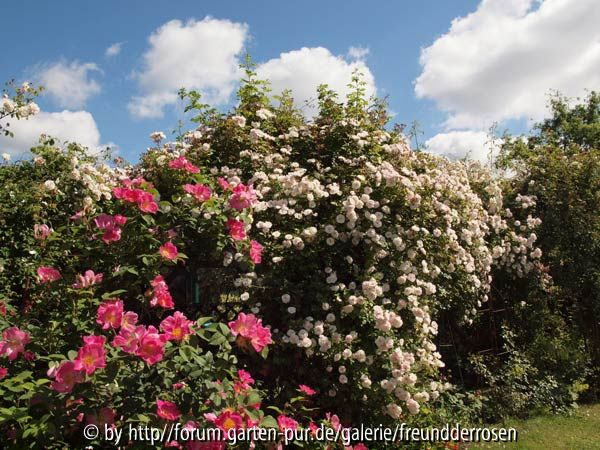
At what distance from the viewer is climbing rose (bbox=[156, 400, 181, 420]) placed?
2.12m

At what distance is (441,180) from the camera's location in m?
4.86

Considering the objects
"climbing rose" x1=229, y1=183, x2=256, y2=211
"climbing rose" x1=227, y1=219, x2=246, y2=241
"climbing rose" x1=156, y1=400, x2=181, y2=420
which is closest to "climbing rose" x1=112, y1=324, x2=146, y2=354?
"climbing rose" x1=156, y1=400, x2=181, y2=420

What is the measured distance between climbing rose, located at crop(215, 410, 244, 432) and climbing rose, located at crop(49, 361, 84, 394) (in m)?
0.57

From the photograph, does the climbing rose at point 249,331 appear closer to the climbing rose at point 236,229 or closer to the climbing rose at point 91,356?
the climbing rose at point 91,356

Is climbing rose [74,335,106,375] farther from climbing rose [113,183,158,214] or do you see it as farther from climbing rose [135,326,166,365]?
climbing rose [113,183,158,214]

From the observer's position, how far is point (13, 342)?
7.38 feet

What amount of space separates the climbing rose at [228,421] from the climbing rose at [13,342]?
946 millimetres

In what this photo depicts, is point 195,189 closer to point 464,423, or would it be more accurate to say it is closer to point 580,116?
point 464,423

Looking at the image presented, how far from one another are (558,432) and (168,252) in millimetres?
4063

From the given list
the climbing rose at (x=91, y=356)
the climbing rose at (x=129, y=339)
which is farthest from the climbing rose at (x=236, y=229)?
the climbing rose at (x=91, y=356)

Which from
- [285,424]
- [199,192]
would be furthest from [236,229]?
[285,424]

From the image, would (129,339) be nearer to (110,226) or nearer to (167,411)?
(167,411)

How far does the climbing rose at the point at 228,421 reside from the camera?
2062 mm

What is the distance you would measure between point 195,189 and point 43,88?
2.92 metres
